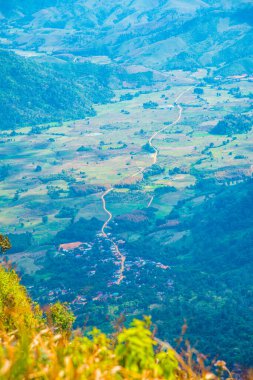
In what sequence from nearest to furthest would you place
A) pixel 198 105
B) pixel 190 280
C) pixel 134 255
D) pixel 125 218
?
pixel 190 280 → pixel 134 255 → pixel 125 218 → pixel 198 105

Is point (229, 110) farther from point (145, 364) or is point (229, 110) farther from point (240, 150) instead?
point (145, 364)

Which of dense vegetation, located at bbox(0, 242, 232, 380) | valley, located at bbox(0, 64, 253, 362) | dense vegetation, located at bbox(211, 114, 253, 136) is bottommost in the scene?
dense vegetation, located at bbox(211, 114, 253, 136)

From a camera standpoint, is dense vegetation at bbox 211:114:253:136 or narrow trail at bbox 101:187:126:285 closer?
narrow trail at bbox 101:187:126:285

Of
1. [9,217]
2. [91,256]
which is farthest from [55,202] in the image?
[91,256]

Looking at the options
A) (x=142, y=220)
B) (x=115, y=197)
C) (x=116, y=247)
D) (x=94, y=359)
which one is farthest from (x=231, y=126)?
(x=94, y=359)

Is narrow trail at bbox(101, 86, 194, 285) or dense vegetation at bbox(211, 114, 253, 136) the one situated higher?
narrow trail at bbox(101, 86, 194, 285)

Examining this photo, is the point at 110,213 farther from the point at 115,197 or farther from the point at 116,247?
the point at 116,247

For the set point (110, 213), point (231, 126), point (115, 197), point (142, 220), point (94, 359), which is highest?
point (94, 359)

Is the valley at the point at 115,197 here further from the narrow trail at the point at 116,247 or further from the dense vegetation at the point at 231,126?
the dense vegetation at the point at 231,126


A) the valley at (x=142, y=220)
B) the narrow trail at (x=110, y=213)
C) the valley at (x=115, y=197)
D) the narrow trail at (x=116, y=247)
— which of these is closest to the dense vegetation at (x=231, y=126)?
the valley at (x=142, y=220)

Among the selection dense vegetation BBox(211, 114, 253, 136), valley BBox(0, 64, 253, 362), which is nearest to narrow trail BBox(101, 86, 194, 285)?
valley BBox(0, 64, 253, 362)

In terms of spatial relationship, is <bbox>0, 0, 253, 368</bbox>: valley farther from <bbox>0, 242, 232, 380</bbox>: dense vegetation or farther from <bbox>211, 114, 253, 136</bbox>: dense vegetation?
<bbox>0, 242, 232, 380</bbox>: dense vegetation
